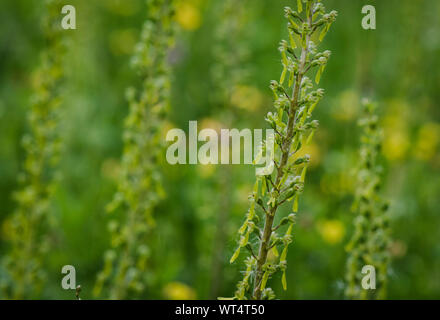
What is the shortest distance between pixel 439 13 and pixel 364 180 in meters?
5.31

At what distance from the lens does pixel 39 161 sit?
3570 millimetres

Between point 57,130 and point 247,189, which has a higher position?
point 57,130

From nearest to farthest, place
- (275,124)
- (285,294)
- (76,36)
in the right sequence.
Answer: (275,124) < (285,294) < (76,36)

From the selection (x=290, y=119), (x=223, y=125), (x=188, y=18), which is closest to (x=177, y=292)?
(x=223, y=125)

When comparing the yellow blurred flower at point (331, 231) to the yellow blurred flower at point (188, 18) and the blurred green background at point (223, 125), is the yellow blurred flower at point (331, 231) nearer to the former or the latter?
the blurred green background at point (223, 125)

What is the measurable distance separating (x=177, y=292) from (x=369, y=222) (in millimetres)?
1902

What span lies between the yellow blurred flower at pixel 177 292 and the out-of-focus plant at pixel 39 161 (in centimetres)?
117

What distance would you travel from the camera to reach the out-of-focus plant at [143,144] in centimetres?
324

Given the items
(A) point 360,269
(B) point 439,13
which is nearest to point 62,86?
(A) point 360,269

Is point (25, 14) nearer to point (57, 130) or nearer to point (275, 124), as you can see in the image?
point (57, 130)

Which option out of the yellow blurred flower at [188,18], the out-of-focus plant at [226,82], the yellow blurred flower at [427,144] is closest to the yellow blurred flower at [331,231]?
the out-of-focus plant at [226,82]

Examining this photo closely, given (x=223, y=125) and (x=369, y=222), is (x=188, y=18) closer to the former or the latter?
(x=223, y=125)

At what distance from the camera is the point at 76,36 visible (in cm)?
671

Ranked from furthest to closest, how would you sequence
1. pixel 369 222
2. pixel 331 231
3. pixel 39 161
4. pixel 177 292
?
pixel 331 231 → pixel 177 292 → pixel 39 161 → pixel 369 222
